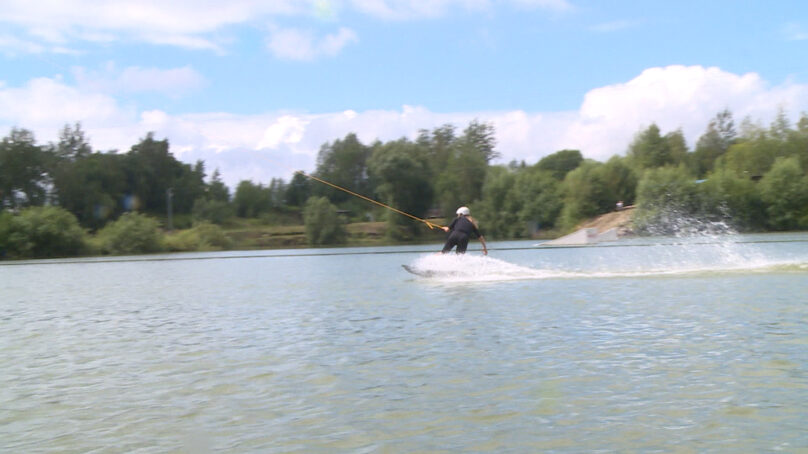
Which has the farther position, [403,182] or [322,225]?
[403,182]

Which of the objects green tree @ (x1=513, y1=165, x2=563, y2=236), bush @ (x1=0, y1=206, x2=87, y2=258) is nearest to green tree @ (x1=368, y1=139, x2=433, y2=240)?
green tree @ (x1=513, y1=165, x2=563, y2=236)

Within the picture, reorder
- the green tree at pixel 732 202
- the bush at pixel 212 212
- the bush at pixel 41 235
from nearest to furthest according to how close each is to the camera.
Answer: the bush at pixel 41 235 → the green tree at pixel 732 202 → the bush at pixel 212 212

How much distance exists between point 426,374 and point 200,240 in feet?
255

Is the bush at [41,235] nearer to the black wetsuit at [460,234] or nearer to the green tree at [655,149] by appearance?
the black wetsuit at [460,234]

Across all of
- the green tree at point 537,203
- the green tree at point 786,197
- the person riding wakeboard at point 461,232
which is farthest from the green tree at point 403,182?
the person riding wakeboard at point 461,232

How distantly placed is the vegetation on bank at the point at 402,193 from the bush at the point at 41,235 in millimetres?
103

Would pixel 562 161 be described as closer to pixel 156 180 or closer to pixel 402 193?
pixel 402 193

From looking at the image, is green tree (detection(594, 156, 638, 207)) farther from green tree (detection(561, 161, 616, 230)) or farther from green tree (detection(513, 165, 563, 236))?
green tree (detection(513, 165, 563, 236))

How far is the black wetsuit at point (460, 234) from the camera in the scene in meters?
22.8

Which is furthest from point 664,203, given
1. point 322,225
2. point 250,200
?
point 250,200

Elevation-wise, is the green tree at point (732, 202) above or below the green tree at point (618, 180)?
below

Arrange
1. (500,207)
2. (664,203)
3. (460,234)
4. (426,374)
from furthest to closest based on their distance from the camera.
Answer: (500,207) → (664,203) → (460,234) → (426,374)

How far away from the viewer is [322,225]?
89.2 meters

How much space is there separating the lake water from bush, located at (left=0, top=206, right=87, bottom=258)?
59.5 metres
